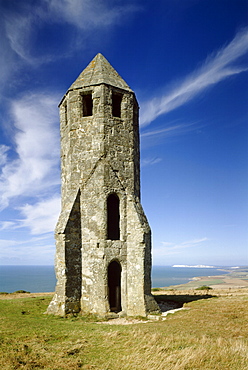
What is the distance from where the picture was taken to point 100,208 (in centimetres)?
1348

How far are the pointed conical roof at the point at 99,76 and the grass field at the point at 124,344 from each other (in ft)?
35.2

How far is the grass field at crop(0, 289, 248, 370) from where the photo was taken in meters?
6.43

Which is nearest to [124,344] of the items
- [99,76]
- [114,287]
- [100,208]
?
[100,208]

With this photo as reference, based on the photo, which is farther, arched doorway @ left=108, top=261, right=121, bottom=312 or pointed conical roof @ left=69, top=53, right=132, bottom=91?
pointed conical roof @ left=69, top=53, right=132, bottom=91

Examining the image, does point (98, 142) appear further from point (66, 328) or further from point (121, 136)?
point (66, 328)

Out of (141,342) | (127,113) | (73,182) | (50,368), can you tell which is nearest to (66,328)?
(141,342)

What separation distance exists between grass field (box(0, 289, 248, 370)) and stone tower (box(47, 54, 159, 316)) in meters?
1.52

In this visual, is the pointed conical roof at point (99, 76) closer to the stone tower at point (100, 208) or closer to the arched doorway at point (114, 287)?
the stone tower at point (100, 208)

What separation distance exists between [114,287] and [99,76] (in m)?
10.5

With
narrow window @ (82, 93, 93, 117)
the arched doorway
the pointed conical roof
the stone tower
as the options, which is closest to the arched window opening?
the stone tower

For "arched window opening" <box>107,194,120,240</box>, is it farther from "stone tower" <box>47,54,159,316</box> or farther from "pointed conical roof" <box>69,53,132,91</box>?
"pointed conical roof" <box>69,53,132,91</box>

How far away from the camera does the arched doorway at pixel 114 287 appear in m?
13.7

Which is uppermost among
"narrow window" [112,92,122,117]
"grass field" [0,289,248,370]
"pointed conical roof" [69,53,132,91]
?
"pointed conical roof" [69,53,132,91]

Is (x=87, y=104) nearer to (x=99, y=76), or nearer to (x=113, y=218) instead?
(x=99, y=76)
